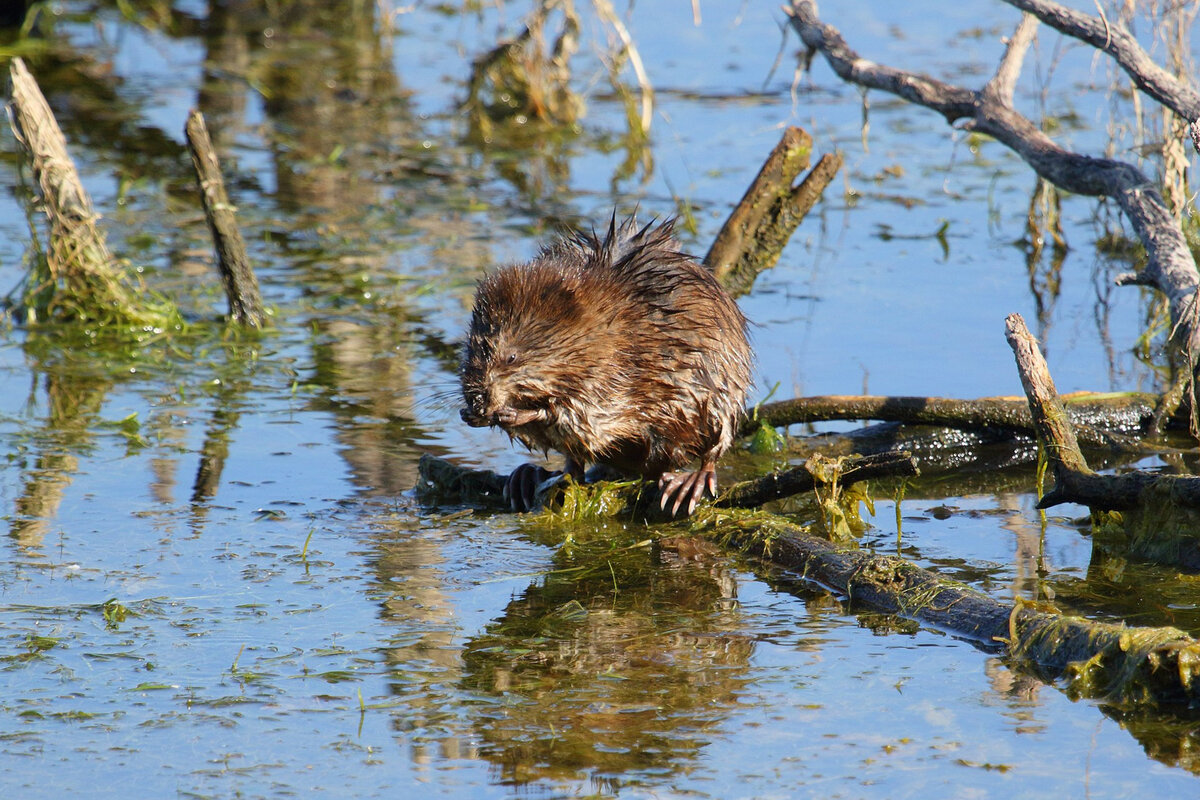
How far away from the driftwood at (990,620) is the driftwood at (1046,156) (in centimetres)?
170

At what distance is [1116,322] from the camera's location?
25.0 ft

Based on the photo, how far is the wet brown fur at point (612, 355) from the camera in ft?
16.1

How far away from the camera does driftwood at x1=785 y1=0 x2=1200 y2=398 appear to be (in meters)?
5.68

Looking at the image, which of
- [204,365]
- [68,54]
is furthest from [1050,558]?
[68,54]

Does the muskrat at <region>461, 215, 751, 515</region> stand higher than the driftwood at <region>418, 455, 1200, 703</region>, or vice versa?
the muskrat at <region>461, 215, 751, 515</region>

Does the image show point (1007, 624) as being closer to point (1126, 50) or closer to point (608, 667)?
point (608, 667)

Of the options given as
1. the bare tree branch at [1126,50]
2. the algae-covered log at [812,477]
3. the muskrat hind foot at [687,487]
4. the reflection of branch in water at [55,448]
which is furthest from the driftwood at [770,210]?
the reflection of branch in water at [55,448]

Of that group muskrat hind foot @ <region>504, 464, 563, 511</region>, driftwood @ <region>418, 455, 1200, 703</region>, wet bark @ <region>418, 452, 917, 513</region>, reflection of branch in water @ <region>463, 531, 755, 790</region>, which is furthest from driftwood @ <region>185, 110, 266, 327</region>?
driftwood @ <region>418, 455, 1200, 703</region>

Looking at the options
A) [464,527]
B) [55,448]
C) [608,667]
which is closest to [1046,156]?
[464,527]

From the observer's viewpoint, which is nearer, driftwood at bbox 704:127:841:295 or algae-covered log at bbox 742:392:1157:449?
algae-covered log at bbox 742:392:1157:449

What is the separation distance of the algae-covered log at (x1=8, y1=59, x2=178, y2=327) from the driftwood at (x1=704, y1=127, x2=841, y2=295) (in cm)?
282

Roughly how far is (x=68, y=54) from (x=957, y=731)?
11.7 meters

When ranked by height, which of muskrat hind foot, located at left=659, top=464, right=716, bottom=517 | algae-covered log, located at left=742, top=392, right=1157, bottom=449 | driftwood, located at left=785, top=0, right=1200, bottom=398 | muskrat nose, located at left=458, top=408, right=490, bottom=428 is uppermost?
driftwood, located at left=785, top=0, right=1200, bottom=398

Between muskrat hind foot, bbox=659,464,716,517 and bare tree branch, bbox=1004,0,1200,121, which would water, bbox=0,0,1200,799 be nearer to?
muskrat hind foot, bbox=659,464,716,517
